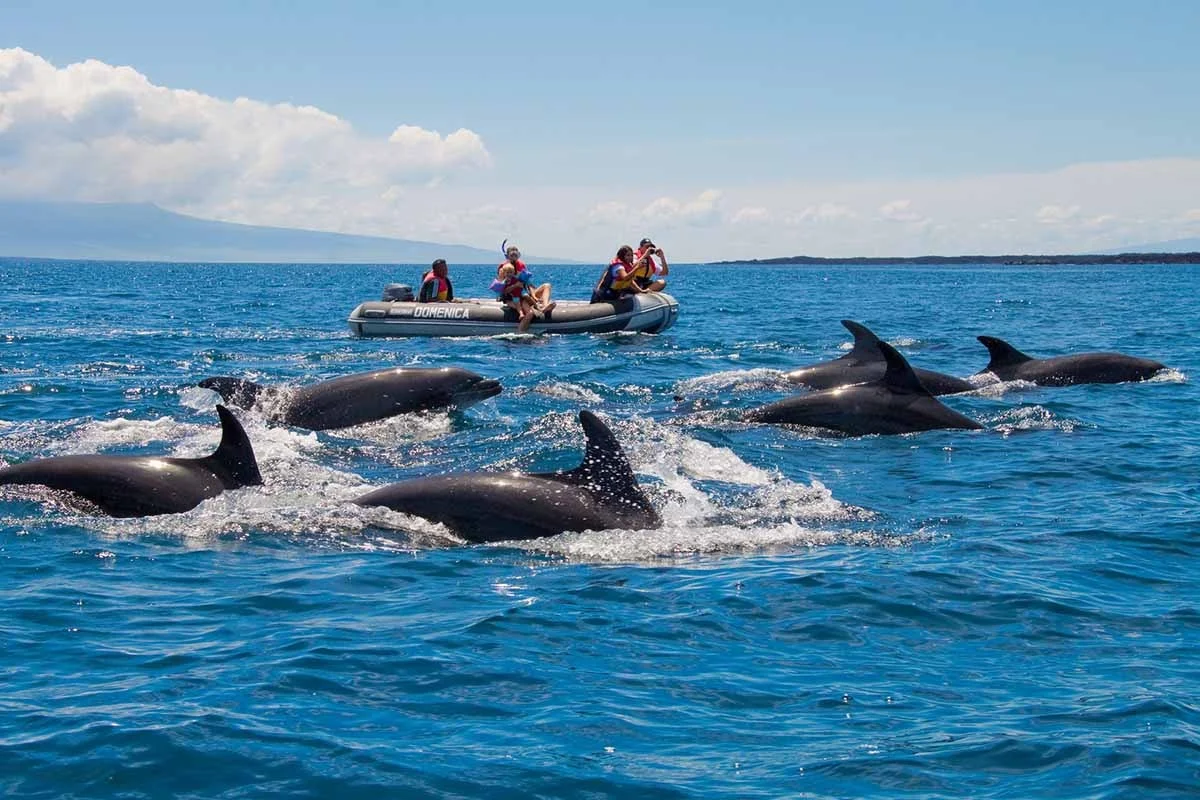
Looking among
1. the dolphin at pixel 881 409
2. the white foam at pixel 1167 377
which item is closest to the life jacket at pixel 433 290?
the white foam at pixel 1167 377

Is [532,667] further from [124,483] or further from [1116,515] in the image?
[1116,515]

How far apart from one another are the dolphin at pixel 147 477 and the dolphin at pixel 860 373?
10500 mm

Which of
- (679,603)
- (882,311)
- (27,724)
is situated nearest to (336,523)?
(679,603)

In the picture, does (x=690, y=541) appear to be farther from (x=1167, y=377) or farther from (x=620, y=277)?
(x=620, y=277)

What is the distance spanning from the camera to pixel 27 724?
6.52 m

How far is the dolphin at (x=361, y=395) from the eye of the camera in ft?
54.6

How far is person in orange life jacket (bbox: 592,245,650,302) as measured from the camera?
113 feet

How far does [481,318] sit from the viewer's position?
3350 cm

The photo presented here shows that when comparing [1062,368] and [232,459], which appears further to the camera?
Answer: [1062,368]

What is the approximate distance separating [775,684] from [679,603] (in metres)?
1.58

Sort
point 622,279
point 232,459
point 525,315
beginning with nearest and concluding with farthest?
point 232,459
point 525,315
point 622,279

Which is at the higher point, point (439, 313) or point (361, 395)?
point (439, 313)

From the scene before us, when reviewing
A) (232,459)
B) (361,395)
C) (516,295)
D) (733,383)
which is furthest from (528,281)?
(232,459)

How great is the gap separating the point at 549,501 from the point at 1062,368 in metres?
13.5
